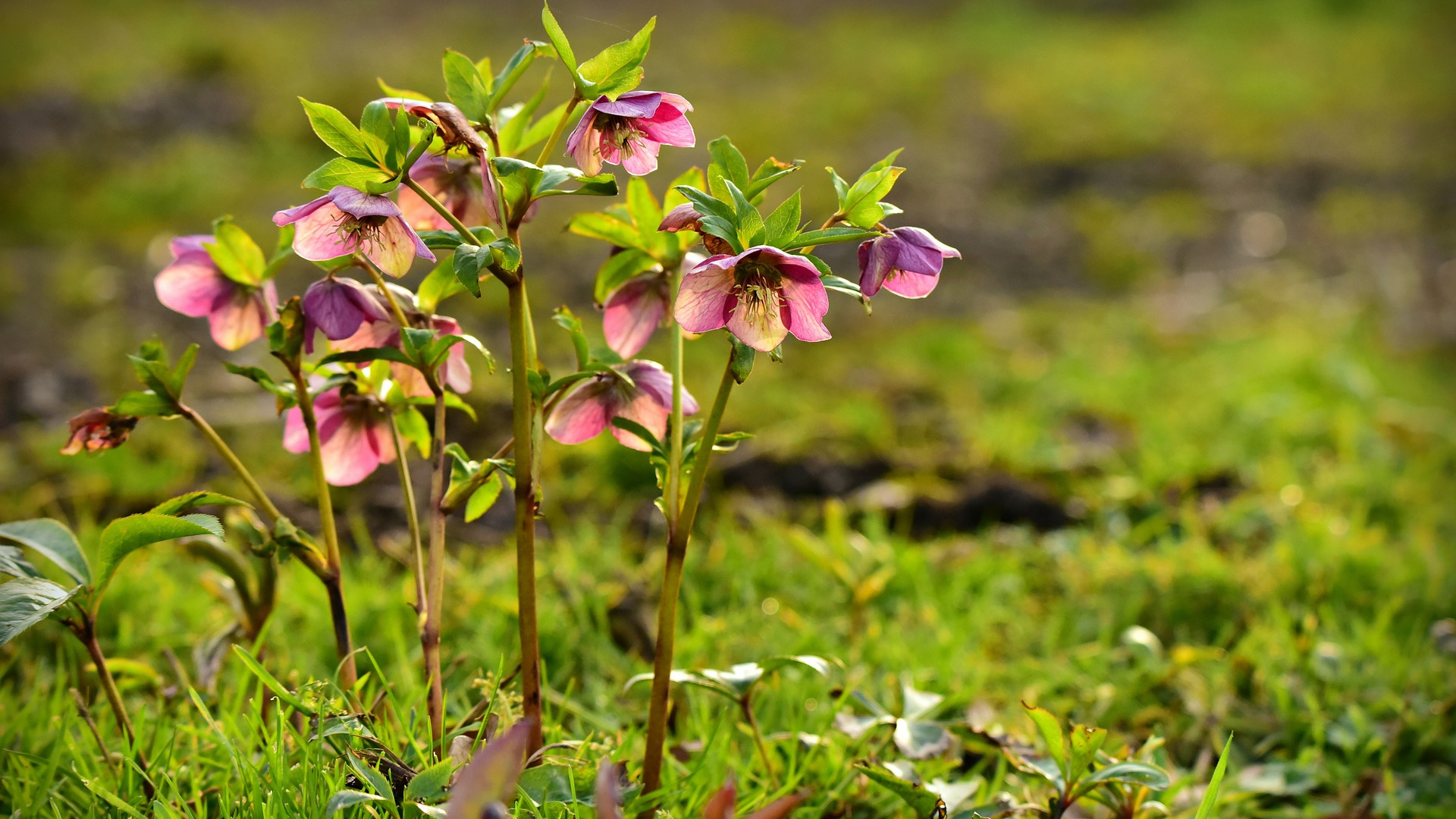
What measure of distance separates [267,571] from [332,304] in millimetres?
418

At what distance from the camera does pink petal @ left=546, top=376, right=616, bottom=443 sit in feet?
3.18

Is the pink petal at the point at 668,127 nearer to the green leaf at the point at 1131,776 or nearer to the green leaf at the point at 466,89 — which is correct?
the green leaf at the point at 466,89

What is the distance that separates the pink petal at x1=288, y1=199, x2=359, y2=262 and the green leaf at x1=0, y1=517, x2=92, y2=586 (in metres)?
0.41

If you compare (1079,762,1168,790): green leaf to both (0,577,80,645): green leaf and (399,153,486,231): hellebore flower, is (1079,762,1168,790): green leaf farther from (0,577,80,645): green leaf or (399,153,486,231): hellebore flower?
(0,577,80,645): green leaf

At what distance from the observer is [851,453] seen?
244 cm

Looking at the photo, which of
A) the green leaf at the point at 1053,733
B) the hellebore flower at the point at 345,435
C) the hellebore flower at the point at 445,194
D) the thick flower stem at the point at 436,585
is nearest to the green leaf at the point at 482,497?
the thick flower stem at the point at 436,585

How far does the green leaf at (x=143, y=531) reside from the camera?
2.73 ft

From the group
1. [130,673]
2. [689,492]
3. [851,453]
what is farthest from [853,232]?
[851,453]

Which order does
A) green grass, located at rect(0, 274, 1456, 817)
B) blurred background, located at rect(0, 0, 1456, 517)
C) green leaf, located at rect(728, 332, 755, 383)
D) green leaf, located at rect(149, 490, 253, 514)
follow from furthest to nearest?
blurred background, located at rect(0, 0, 1456, 517) → green grass, located at rect(0, 274, 1456, 817) → green leaf, located at rect(149, 490, 253, 514) → green leaf, located at rect(728, 332, 755, 383)

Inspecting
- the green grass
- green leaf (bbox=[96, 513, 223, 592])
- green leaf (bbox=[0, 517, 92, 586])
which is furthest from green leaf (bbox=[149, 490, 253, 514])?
the green grass

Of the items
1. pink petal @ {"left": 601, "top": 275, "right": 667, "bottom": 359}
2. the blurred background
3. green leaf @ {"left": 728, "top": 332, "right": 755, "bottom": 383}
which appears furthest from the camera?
the blurred background

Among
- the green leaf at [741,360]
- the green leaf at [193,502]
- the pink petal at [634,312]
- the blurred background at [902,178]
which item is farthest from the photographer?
the blurred background at [902,178]

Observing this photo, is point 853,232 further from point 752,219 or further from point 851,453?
point 851,453

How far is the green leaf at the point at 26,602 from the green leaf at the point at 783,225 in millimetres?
633
